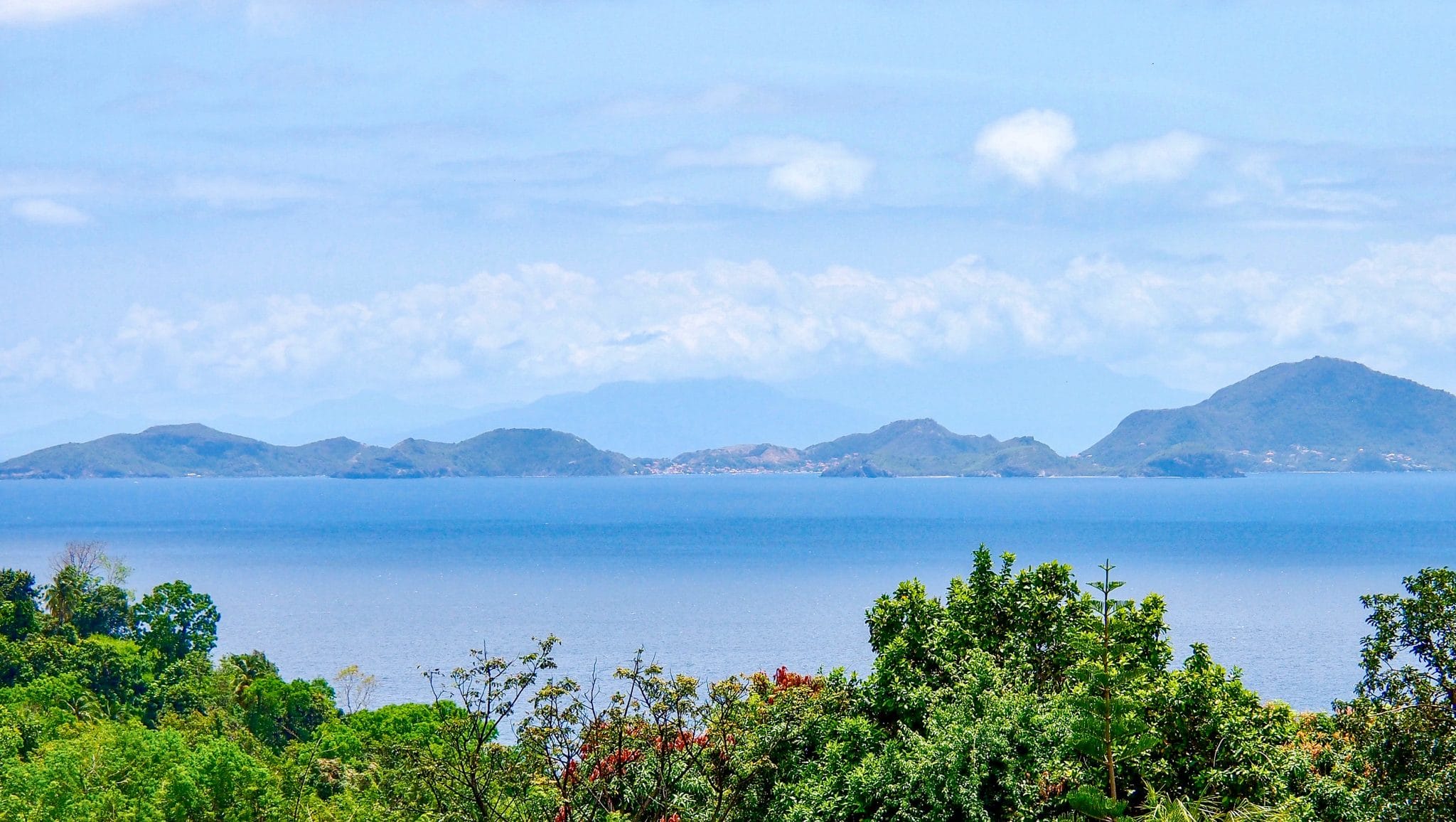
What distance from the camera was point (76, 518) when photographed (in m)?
192

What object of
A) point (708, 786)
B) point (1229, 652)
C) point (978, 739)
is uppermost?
point (978, 739)

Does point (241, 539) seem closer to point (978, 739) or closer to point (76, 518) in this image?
point (76, 518)

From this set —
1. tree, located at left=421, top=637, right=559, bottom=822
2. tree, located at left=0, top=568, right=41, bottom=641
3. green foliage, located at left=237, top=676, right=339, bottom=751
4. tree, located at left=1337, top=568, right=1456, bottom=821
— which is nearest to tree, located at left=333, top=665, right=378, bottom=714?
green foliage, located at left=237, top=676, right=339, bottom=751

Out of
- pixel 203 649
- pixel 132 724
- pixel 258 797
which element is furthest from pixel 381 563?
pixel 258 797

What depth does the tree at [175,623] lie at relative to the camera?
160 ft

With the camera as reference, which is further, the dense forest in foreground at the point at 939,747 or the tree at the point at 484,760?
the tree at the point at 484,760

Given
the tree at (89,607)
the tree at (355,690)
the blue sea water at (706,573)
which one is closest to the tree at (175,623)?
the tree at (89,607)

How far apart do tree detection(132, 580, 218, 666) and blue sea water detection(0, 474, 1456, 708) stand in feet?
38.7

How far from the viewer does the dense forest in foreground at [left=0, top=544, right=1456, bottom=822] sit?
13883 mm

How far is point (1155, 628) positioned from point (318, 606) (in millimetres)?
78435

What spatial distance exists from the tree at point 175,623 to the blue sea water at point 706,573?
464 inches

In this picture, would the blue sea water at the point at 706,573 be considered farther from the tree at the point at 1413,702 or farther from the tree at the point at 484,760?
the tree at the point at 1413,702

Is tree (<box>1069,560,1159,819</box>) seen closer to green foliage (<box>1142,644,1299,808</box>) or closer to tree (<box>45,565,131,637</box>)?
green foliage (<box>1142,644,1299,808</box>)

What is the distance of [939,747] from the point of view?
1716 centimetres
